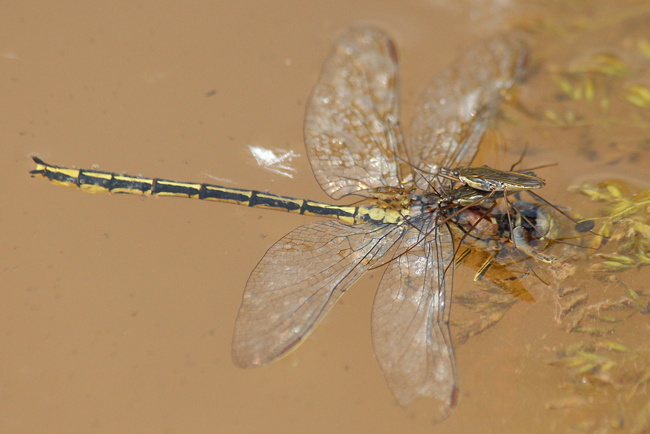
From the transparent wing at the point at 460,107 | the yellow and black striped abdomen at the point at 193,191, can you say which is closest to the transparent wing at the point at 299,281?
the yellow and black striped abdomen at the point at 193,191

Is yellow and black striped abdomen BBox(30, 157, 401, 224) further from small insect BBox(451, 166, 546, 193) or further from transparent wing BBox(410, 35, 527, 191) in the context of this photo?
small insect BBox(451, 166, 546, 193)

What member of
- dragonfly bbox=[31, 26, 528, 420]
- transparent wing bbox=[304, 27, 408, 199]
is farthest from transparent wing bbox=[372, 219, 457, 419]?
transparent wing bbox=[304, 27, 408, 199]

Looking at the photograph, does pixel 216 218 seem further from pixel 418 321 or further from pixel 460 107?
pixel 460 107

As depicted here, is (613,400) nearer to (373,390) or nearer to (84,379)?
(373,390)

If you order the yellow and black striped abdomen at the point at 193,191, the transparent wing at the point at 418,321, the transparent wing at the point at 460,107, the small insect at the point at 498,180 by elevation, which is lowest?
the transparent wing at the point at 418,321

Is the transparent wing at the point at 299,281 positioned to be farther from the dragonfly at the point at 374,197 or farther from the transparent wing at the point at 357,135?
the transparent wing at the point at 357,135

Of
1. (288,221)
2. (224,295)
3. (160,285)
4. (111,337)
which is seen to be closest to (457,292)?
(288,221)
